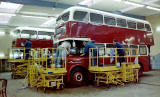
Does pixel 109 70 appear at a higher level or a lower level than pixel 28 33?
lower

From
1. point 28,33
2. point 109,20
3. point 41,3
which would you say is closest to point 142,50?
point 109,20

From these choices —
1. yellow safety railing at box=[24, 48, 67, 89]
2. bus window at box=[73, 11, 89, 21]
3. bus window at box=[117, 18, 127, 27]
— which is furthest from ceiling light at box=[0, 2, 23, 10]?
bus window at box=[117, 18, 127, 27]

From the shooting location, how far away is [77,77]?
799 cm

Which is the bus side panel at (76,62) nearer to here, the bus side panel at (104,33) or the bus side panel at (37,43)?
the bus side panel at (104,33)

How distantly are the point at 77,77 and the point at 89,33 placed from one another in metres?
2.75


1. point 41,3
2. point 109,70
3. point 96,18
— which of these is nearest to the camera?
point 109,70

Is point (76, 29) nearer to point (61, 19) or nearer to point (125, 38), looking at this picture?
point (61, 19)

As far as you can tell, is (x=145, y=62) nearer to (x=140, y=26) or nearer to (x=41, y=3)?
(x=140, y=26)

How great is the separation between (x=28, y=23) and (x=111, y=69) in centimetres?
1516

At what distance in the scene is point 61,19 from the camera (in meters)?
9.88

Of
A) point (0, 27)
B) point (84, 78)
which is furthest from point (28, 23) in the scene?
point (84, 78)

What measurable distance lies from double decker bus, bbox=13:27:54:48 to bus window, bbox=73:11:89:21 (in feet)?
23.5

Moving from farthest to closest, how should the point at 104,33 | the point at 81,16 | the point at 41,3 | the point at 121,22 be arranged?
1. the point at 41,3
2. the point at 121,22
3. the point at 104,33
4. the point at 81,16

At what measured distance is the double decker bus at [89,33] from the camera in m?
8.14
